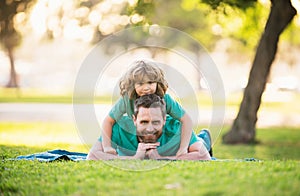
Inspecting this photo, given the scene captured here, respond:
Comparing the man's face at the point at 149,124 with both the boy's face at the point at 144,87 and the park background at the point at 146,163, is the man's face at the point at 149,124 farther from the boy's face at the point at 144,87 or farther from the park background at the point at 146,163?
the park background at the point at 146,163

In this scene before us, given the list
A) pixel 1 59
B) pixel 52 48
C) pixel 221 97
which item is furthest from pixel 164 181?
pixel 52 48

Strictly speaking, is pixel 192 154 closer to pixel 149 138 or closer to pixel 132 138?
pixel 149 138

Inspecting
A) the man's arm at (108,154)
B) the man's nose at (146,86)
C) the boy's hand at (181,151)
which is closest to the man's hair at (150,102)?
the man's nose at (146,86)

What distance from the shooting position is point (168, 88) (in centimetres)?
598

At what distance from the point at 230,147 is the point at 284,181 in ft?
25.3

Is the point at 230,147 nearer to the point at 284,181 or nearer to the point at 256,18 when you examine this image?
the point at 256,18

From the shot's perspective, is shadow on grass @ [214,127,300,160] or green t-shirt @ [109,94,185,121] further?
shadow on grass @ [214,127,300,160]

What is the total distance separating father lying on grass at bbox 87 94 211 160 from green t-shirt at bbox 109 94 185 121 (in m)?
0.10

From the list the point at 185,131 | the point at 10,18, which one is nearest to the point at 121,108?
the point at 185,131

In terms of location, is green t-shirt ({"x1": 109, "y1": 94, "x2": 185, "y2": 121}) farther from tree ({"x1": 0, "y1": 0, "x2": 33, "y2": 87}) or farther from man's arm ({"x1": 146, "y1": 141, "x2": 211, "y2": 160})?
tree ({"x1": 0, "y1": 0, "x2": 33, "y2": 87})

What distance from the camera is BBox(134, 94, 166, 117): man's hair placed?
5.35 metres

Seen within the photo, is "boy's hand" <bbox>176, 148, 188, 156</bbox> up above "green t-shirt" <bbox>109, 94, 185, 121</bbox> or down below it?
below

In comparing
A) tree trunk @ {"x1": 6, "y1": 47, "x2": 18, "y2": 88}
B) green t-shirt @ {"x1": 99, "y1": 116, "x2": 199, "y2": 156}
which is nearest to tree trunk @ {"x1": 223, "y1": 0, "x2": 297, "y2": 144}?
green t-shirt @ {"x1": 99, "y1": 116, "x2": 199, "y2": 156}

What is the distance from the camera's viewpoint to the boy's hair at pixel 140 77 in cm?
549
